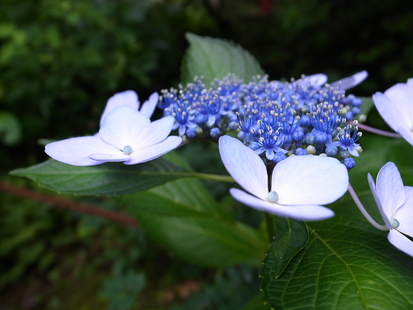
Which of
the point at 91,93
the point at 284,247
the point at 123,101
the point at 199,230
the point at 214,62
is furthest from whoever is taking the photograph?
the point at 91,93

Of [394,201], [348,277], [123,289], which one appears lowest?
[123,289]

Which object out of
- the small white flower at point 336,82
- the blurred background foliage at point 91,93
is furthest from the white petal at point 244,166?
→ the blurred background foliage at point 91,93

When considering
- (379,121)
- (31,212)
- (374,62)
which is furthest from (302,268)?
(374,62)

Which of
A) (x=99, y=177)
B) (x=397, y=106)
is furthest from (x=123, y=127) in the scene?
(x=397, y=106)

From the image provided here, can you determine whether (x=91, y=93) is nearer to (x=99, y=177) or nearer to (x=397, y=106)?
(x=99, y=177)

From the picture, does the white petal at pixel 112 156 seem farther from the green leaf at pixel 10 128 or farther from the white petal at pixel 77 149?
the green leaf at pixel 10 128

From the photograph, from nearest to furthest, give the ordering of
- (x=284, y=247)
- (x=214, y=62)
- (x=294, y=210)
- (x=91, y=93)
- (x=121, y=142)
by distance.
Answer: (x=294, y=210) → (x=284, y=247) → (x=121, y=142) → (x=214, y=62) → (x=91, y=93)

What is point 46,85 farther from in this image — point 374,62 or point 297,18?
point 374,62

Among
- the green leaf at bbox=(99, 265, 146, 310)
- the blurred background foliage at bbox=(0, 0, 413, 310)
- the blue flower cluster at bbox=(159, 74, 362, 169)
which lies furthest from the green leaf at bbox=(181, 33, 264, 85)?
the green leaf at bbox=(99, 265, 146, 310)
